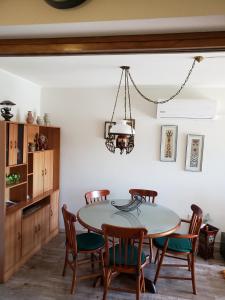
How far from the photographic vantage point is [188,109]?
3.76m

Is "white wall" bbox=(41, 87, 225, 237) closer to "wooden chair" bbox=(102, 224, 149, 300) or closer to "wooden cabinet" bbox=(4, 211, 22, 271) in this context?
"wooden cabinet" bbox=(4, 211, 22, 271)

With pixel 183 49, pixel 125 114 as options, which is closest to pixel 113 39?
pixel 183 49

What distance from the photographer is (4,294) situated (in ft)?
8.59

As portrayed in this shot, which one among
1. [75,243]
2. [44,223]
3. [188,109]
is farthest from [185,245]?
[44,223]

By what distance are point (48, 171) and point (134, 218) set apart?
6.09ft

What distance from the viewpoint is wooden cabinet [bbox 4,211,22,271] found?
113 inches

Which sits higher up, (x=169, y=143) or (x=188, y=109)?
(x=188, y=109)

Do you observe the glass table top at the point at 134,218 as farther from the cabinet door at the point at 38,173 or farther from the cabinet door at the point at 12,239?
the cabinet door at the point at 38,173

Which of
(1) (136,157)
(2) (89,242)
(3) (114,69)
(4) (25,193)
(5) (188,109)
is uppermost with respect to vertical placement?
(3) (114,69)

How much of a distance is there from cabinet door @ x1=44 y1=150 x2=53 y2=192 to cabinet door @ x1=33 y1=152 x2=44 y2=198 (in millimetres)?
120

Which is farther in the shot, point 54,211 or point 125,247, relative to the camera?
point 54,211

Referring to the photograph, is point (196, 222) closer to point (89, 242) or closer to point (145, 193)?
point (145, 193)

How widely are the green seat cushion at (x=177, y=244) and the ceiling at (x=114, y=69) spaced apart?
6.93 feet

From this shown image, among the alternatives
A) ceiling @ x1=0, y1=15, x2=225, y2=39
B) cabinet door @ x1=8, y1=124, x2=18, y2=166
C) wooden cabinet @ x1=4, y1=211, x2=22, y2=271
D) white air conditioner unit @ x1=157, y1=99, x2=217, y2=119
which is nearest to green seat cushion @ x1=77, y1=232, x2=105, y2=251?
wooden cabinet @ x1=4, y1=211, x2=22, y2=271
